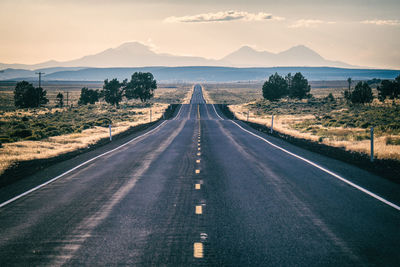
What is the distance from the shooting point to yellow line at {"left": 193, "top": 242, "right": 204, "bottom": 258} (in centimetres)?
530

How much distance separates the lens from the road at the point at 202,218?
17.5 ft

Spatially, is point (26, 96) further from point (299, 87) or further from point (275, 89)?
point (299, 87)

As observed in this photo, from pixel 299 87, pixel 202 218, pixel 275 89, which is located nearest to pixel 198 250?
pixel 202 218

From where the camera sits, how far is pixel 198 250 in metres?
5.49

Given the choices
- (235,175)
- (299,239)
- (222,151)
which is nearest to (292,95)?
(222,151)

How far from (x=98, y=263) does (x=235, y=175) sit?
23.7ft

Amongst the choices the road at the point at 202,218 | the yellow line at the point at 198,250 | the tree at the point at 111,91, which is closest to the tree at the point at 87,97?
the tree at the point at 111,91

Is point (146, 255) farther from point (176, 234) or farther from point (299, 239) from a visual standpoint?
point (299, 239)

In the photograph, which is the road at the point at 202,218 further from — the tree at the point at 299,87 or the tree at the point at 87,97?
the tree at the point at 87,97

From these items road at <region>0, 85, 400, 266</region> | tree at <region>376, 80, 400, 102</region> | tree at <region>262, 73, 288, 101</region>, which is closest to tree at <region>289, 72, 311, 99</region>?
tree at <region>262, 73, 288, 101</region>

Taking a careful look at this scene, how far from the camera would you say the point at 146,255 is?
5.33 metres

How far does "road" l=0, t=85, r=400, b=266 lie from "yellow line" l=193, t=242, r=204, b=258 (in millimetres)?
16

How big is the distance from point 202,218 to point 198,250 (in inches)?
63.7

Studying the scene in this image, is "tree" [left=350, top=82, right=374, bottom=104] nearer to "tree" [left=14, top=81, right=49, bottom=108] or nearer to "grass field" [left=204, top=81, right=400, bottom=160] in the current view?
"grass field" [left=204, top=81, right=400, bottom=160]
